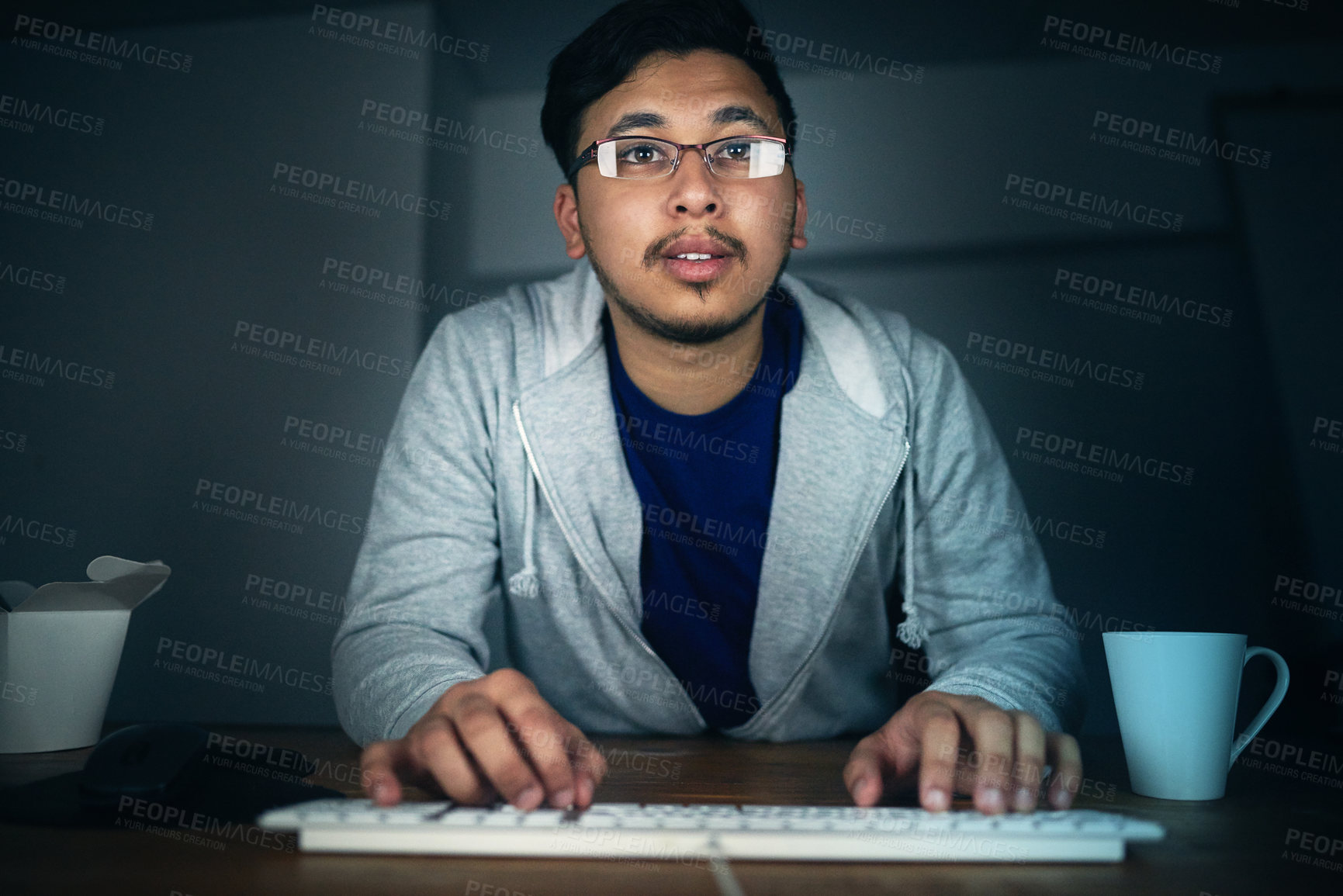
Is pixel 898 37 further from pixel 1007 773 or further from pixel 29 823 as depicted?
pixel 29 823

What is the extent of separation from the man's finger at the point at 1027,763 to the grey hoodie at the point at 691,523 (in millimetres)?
480

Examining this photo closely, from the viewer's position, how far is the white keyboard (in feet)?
1.85

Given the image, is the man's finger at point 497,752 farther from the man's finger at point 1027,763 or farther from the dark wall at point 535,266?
the dark wall at point 535,266

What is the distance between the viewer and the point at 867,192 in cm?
209

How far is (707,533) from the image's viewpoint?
1.40 m

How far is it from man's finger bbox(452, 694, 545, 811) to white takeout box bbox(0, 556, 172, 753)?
568mm

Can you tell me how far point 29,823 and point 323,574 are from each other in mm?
1255

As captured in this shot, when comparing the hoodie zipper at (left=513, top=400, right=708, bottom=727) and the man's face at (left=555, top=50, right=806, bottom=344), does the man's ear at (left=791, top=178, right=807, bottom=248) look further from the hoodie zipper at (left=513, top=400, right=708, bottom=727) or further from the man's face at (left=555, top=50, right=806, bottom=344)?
the hoodie zipper at (left=513, top=400, right=708, bottom=727)

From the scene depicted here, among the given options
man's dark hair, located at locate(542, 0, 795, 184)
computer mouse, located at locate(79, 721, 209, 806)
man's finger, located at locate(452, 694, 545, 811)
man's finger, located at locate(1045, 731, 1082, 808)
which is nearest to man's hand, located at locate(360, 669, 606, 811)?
man's finger, located at locate(452, 694, 545, 811)

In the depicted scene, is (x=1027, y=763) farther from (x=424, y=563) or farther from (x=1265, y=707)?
(x=424, y=563)

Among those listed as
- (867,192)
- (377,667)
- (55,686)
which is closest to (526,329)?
(377,667)

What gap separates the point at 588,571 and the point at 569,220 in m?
0.63

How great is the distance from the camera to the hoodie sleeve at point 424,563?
3.13ft

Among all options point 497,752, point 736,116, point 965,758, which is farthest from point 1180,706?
point 736,116
